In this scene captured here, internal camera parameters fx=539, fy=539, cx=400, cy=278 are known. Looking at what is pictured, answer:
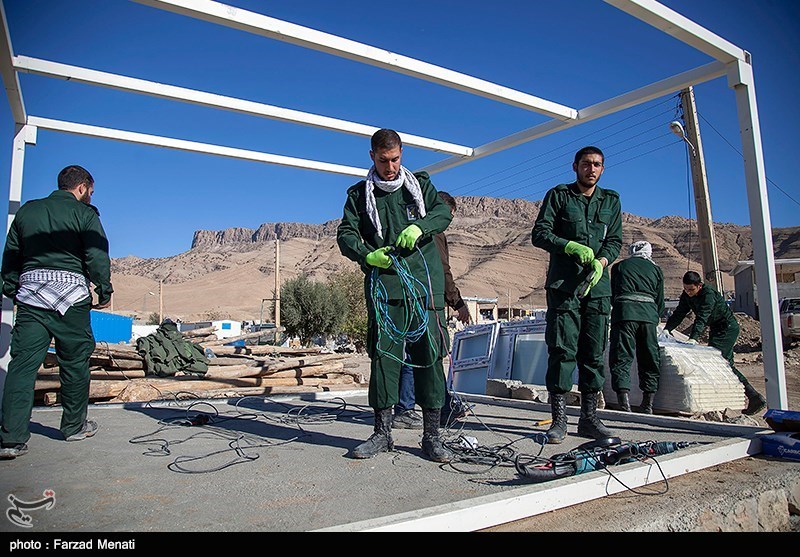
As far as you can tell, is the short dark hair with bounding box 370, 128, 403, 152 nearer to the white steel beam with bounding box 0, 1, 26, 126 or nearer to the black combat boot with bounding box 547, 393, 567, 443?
the black combat boot with bounding box 547, 393, 567, 443

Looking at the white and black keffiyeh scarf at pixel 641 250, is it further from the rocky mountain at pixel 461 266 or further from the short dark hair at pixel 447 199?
the rocky mountain at pixel 461 266

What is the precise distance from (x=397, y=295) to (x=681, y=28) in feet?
8.77

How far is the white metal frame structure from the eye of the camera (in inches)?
141

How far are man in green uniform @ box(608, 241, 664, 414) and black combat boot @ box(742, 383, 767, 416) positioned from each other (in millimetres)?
1578

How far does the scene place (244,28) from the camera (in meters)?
3.56

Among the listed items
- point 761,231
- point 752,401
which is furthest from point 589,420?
point 752,401

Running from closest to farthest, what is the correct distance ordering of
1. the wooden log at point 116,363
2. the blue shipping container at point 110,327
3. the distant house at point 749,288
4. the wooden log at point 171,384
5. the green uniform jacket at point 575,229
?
1. the green uniform jacket at point 575,229
2. the wooden log at point 171,384
3. the wooden log at point 116,363
4. the distant house at point 749,288
5. the blue shipping container at point 110,327

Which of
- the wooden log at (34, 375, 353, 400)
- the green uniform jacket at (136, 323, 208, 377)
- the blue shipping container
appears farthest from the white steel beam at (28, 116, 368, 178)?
the blue shipping container

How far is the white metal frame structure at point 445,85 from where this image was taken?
3594 millimetres

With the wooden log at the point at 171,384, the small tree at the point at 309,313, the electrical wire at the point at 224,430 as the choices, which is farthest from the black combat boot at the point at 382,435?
the small tree at the point at 309,313

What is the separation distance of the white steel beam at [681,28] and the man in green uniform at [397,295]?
174cm
